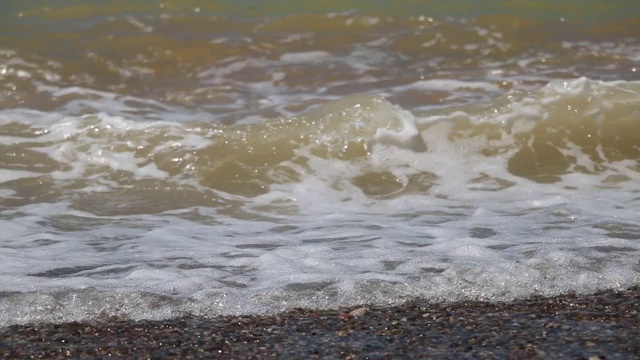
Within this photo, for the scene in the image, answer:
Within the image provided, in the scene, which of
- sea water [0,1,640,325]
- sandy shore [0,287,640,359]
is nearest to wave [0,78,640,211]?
sea water [0,1,640,325]

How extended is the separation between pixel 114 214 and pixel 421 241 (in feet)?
5.05

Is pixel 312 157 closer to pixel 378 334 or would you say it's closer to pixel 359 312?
pixel 359 312

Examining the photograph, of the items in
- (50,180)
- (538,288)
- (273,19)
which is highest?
(273,19)

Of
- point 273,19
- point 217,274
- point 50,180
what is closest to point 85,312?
point 217,274

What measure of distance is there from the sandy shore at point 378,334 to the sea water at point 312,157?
0.11 metres

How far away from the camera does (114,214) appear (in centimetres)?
464

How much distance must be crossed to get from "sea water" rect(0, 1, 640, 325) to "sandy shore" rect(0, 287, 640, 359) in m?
0.11

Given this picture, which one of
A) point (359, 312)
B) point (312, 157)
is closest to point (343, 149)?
point (312, 157)

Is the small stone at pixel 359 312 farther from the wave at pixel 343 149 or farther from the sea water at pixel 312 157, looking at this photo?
the wave at pixel 343 149

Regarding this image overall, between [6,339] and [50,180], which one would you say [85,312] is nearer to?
[6,339]

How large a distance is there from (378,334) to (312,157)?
8.86 feet

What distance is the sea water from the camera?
346 centimetres

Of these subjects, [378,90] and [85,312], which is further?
[378,90]

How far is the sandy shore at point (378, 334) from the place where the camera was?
2.68 metres
